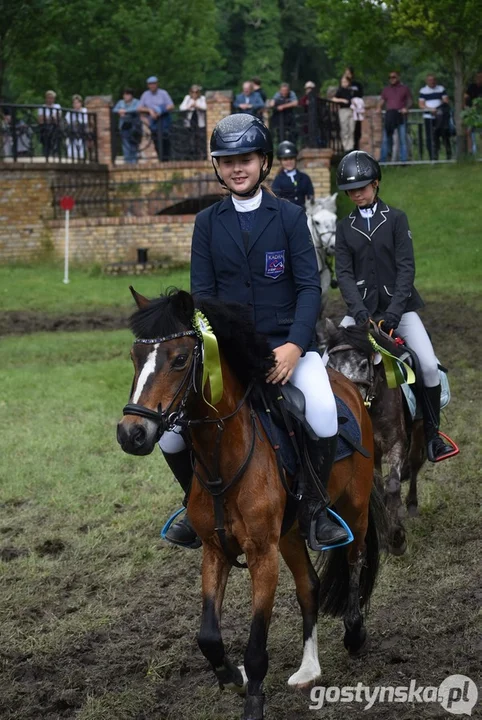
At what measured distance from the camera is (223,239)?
5926 mm

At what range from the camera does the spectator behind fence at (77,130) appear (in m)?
31.0

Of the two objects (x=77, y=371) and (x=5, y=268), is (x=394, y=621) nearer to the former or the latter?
(x=77, y=371)

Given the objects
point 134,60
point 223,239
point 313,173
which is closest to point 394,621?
point 223,239

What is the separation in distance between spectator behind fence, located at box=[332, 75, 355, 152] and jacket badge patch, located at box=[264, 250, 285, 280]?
25.4 m

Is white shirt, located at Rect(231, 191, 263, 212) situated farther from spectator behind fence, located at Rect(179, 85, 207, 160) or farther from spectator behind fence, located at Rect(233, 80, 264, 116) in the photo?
spectator behind fence, located at Rect(179, 85, 207, 160)

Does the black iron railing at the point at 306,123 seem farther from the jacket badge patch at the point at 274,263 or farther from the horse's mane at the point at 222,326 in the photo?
the horse's mane at the point at 222,326

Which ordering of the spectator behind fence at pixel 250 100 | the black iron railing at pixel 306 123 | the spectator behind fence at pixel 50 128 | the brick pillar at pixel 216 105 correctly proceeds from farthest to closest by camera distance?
1. the brick pillar at pixel 216 105
2. the spectator behind fence at pixel 50 128
3. the spectator behind fence at pixel 250 100
4. the black iron railing at pixel 306 123

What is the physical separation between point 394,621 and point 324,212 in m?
11.4

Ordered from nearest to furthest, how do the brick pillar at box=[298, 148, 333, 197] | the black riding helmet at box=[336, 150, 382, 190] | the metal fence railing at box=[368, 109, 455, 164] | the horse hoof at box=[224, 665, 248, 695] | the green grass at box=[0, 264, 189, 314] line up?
the horse hoof at box=[224, 665, 248, 695] → the black riding helmet at box=[336, 150, 382, 190] → the green grass at box=[0, 264, 189, 314] → the brick pillar at box=[298, 148, 333, 197] → the metal fence railing at box=[368, 109, 455, 164]

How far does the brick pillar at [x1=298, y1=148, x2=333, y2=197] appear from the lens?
28875mm

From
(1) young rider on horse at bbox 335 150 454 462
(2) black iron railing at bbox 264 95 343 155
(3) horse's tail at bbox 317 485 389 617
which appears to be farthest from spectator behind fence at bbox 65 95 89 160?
(3) horse's tail at bbox 317 485 389 617

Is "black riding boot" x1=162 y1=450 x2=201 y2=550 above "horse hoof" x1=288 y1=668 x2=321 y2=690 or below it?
above

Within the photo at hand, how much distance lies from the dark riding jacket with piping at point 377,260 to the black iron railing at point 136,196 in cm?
2156

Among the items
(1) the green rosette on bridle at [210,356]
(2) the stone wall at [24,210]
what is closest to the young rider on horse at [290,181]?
Answer: (1) the green rosette on bridle at [210,356]
